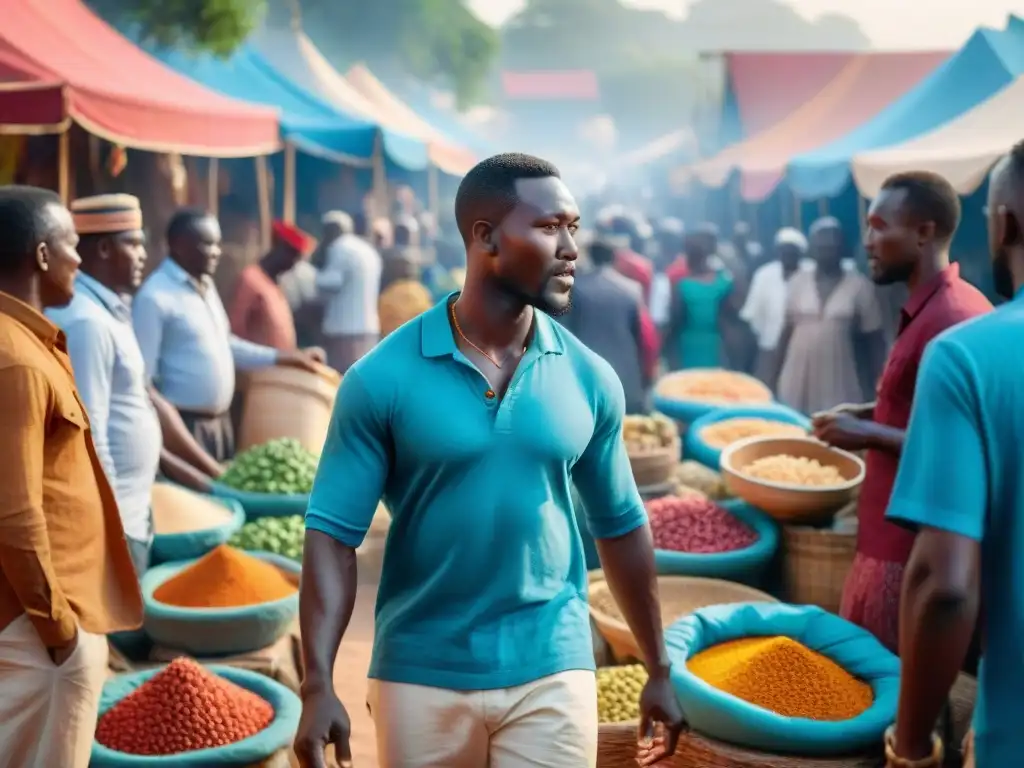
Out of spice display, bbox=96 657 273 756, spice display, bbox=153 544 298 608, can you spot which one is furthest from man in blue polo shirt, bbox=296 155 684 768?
spice display, bbox=153 544 298 608

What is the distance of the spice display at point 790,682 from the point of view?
2.92m

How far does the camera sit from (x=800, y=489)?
436cm

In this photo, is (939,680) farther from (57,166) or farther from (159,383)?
(57,166)

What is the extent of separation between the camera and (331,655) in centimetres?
189

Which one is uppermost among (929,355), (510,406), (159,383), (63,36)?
(63,36)

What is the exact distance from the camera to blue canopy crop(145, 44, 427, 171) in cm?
1084

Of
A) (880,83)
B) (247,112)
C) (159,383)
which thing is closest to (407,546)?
(159,383)

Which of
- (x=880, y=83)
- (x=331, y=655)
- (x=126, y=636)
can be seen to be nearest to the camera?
(x=331, y=655)

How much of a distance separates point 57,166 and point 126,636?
4.06 m

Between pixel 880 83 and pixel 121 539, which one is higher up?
pixel 880 83

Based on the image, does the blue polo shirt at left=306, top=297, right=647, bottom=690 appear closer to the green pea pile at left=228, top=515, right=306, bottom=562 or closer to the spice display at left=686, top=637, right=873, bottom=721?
the spice display at left=686, top=637, right=873, bottom=721

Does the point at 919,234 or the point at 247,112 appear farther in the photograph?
the point at 247,112

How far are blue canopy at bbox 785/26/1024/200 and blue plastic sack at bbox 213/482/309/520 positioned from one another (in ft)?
20.9

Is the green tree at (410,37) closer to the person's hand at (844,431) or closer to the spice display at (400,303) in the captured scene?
the spice display at (400,303)
